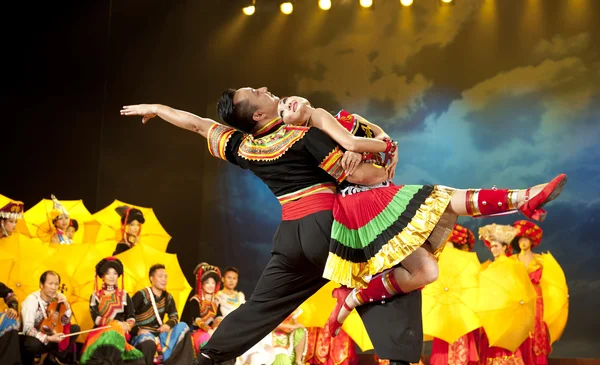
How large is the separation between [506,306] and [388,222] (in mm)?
2611

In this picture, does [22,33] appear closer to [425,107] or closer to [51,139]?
[51,139]

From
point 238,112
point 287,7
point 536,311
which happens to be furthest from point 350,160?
point 287,7

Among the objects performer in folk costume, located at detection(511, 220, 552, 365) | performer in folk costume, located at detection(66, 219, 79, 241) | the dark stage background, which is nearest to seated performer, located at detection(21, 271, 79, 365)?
performer in folk costume, located at detection(66, 219, 79, 241)

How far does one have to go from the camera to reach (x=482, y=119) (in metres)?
8.05

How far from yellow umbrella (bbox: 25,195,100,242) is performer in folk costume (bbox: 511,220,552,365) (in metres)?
3.78

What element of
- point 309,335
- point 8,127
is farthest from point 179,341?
point 8,127

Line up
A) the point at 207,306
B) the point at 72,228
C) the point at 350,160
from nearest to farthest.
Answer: the point at 350,160, the point at 207,306, the point at 72,228

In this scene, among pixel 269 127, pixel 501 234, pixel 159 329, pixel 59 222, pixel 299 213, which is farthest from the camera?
pixel 59 222

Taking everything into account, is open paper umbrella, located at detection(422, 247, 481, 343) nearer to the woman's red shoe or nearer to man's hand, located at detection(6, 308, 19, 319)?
the woman's red shoe

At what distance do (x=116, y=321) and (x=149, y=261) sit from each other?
0.78 meters

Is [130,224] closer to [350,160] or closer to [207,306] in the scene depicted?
[207,306]

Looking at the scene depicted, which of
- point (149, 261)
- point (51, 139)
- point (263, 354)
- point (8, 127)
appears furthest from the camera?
point (51, 139)

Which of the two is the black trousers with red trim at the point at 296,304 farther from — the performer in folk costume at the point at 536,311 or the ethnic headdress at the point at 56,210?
the ethnic headdress at the point at 56,210

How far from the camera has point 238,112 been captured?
288 centimetres
